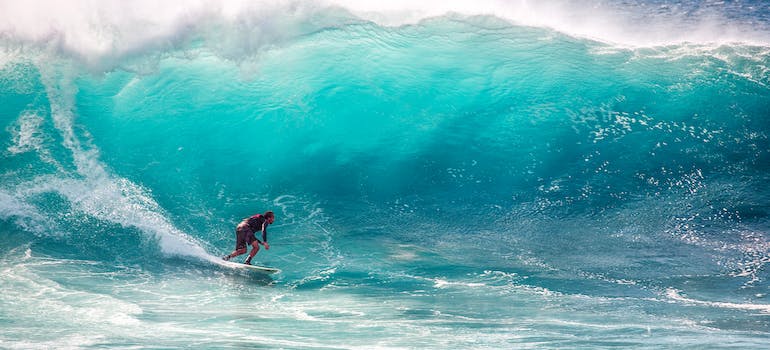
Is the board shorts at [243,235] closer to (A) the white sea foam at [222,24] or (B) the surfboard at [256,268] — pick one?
(B) the surfboard at [256,268]

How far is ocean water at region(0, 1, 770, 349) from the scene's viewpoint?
7.99 meters

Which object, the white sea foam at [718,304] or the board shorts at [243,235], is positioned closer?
the white sea foam at [718,304]

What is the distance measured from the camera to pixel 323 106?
1300cm

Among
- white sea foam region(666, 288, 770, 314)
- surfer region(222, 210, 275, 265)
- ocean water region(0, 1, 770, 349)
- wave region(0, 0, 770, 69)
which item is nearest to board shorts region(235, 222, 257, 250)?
surfer region(222, 210, 275, 265)

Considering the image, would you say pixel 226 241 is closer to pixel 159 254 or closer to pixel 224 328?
pixel 159 254

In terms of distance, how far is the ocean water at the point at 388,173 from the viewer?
7.99 m

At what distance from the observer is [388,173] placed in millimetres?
11969

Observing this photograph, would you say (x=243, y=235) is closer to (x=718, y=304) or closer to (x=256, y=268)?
(x=256, y=268)

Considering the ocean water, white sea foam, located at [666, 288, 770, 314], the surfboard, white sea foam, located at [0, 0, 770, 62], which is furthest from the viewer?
white sea foam, located at [0, 0, 770, 62]

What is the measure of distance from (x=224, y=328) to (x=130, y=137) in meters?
6.33

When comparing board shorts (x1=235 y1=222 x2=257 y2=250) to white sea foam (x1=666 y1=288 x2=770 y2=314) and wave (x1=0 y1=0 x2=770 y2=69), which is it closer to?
wave (x1=0 y1=0 x2=770 y2=69)

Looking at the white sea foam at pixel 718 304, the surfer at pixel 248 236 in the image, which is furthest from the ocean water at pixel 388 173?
the surfer at pixel 248 236

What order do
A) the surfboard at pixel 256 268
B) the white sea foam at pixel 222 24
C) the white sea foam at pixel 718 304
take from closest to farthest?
the white sea foam at pixel 718 304 → the surfboard at pixel 256 268 → the white sea foam at pixel 222 24

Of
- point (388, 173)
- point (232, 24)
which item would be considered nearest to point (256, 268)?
point (388, 173)
